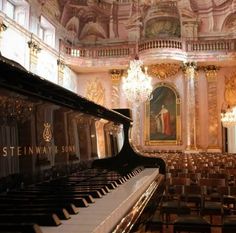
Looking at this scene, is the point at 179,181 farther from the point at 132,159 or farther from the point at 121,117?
the point at 121,117

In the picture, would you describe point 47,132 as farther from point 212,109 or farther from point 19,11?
point 212,109

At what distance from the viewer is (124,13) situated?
21.6 meters

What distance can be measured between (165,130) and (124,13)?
7.72m

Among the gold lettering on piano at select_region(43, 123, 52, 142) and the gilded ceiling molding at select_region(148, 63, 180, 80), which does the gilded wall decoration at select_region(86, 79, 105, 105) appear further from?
the gold lettering on piano at select_region(43, 123, 52, 142)

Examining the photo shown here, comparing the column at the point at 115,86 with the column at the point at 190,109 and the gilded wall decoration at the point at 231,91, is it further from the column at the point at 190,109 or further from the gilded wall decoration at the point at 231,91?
the gilded wall decoration at the point at 231,91

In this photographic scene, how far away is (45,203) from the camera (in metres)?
1.51

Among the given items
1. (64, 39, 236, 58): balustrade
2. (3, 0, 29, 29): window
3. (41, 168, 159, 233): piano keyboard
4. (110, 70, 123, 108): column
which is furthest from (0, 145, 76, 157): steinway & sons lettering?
(110, 70, 123, 108): column

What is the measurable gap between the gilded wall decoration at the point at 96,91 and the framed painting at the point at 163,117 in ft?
8.99

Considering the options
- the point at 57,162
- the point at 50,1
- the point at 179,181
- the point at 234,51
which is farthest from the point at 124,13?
the point at 57,162

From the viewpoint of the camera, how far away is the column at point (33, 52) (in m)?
15.5

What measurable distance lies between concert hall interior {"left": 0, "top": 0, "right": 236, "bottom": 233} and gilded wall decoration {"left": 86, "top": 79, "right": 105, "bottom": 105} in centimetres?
6

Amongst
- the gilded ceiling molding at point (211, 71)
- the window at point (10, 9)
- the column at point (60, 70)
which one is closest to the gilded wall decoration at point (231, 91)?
the gilded ceiling molding at point (211, 71)

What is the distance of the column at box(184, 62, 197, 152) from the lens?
18734 mm

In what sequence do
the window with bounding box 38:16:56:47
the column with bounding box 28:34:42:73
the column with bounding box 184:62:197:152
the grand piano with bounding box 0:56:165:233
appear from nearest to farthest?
the grand piano with bounding box 0:56:165:233, the column with bounding box 28:34:42:73, the window with bounding box 38:16:56:47, the column with bounding box 184:62:197:152
